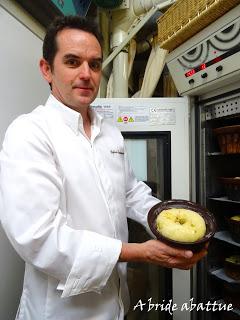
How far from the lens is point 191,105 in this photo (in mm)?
1466

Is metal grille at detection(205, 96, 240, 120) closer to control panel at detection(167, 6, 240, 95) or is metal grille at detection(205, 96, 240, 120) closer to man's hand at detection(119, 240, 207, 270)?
control panel at detection(167, 6, 240, 95)

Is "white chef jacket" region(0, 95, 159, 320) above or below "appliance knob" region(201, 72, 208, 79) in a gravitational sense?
below

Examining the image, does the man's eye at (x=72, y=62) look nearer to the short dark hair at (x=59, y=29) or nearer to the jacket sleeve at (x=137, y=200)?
the short dark hair at (x=59, y=29)

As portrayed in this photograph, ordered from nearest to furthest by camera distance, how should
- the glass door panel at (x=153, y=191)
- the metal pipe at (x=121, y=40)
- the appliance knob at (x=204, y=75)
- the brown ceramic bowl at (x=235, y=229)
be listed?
1. the appliance knob at (x=204, y=75)
2. the brown ceramic bowl at (x=235, y=229)
3. the glass door panel at (x=153, y=191)
4. the metal pipe at (x=121, y=40)

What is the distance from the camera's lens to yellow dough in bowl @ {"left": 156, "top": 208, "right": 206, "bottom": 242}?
79 centimetres

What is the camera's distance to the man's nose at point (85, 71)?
1.03 metres

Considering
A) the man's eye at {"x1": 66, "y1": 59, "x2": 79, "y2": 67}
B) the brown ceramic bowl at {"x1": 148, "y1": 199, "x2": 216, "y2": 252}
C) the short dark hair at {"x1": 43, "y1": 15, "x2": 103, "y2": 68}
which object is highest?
the short dark hair at {"x1": 43, "y1": 15, "x2": 103, "y2": 68}

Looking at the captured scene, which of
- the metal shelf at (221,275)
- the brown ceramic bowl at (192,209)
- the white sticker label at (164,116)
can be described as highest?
the white sticker label at (164,116)

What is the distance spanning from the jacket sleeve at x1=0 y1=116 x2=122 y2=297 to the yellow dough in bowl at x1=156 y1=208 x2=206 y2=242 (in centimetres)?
17

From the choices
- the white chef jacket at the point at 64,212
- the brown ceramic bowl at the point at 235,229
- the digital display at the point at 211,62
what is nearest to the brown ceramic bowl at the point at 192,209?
the white chef jacket at the point at 64,212

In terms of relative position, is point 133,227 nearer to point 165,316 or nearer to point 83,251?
point 165,316

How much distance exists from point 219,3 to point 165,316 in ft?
5.45

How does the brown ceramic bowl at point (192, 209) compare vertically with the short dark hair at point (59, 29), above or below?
below

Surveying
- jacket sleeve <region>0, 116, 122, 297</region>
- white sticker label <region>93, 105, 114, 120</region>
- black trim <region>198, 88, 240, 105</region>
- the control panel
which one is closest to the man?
jacket sleeve <region>0, 116, 122, 297</region>
